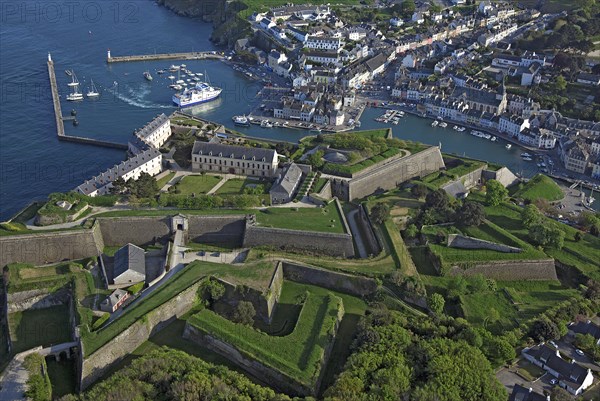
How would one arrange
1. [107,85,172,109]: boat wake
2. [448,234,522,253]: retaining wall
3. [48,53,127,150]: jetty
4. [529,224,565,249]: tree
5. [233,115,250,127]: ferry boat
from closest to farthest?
[448,234,522,253]: retaining wall → [529,224,565,249]: tree → [48,53,127,150]: jetty → [233,115,250,127]: ferry boat → [107,85,172,109]: boat wake

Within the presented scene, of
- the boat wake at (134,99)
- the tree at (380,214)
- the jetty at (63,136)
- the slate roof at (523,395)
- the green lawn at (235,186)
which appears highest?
the tree at (380,214)

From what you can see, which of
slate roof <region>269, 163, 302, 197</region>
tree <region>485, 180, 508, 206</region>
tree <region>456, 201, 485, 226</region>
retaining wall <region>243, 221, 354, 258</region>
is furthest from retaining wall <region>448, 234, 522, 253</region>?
slate roof <region>269, 163, 302, 197</region>

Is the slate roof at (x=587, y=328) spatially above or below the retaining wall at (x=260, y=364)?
above

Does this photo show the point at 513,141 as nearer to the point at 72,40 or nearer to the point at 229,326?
the point at 229,326

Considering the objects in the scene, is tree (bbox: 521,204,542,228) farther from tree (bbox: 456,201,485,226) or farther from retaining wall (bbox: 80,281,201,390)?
retaining wall (bbox: 80,281,201,390)

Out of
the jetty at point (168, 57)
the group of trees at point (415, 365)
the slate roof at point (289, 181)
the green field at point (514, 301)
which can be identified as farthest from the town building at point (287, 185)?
the jetty at point (168, 57)

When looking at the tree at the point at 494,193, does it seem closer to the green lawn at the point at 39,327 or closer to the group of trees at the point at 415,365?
the group of trees at the point at 415,365

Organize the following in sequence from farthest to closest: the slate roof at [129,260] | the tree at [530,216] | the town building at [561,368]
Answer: the tree at [530,216]
the slate roof at [129,260]
the town building at [561,368]
